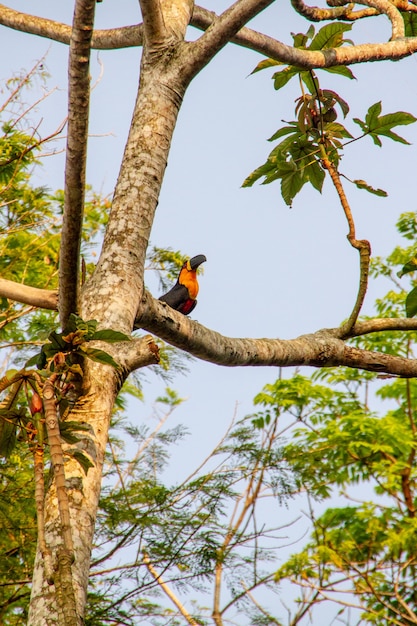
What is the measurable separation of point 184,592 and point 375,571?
13.3 ft

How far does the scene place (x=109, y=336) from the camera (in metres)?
1.74

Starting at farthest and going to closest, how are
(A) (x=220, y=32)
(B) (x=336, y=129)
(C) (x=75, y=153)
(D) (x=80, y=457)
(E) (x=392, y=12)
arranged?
(E) (x=392, y=12) → (B) (x=336, y=129) → (A) (x=220, y=32) → (C) (x=75, y=153) → (D) (x=80, y=457)

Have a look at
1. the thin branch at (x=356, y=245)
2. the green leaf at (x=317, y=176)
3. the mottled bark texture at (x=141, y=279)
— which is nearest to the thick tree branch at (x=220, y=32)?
the mottled bark texture at (x=141, y=279)

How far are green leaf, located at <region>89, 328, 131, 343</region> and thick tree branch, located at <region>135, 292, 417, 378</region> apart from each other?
421mm

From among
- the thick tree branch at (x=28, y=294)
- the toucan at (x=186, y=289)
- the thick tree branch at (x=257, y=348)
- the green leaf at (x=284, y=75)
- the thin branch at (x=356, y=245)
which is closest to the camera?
the thick tree branch at (x=28, y=294)

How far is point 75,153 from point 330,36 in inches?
47.4

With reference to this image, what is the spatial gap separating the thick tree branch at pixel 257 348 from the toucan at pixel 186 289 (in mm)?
3404

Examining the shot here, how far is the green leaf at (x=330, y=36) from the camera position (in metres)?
2.53

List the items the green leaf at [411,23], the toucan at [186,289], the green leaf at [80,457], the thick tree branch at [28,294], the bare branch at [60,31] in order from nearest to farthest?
the green leaf at [80,457], the thick tree branch at [28,294], the bare branch at [60,31], the green leaf at [411,23], the toucan at [186,289]

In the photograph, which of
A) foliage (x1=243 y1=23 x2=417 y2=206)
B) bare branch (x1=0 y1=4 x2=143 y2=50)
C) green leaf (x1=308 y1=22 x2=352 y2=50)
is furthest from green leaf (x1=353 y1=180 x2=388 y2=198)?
bare branch (x1=0 y1=4 x2=143 y2=50)

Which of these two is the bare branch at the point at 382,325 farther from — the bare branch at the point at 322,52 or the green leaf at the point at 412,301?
the bare branch at the point at 322,52

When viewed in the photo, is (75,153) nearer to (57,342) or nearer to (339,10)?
(57,342)

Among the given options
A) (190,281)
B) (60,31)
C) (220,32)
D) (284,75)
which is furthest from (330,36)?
(190,281)

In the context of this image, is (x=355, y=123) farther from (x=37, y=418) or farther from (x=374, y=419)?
(x=374, y=419)
